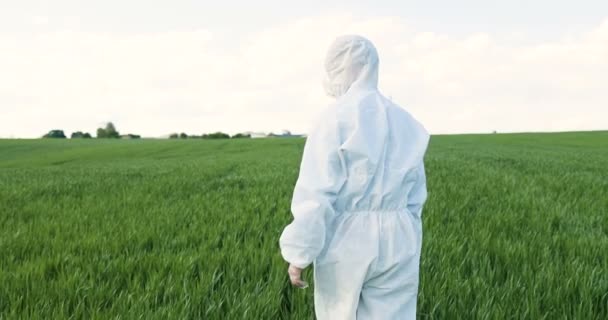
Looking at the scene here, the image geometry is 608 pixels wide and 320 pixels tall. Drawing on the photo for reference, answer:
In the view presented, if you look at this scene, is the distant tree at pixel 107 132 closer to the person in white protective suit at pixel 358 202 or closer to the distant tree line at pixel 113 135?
the distant tree line at pixel 113 135

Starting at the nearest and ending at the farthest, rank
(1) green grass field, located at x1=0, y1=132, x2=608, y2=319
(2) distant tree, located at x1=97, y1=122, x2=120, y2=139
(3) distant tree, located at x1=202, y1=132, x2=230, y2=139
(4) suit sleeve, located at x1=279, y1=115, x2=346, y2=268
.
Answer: (4) suit sleeve, located at x1=279, y1=115, x2=346, y2=268
(1) green grass field, located at x1=0, y1=132, x2=608, y2=319
(3) distant tree, located at x1=202, y1=132, x2=230, y2=139
(2) distant tree, located at x1=97, y1=122, x2=120, y2=139

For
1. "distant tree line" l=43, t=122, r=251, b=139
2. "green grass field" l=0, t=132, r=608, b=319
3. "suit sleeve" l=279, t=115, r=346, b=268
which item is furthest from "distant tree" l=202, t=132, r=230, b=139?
"suit sleeve" l=279, t=115, r=346, b=268

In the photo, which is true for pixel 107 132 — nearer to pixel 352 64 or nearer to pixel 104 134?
pixel 104 134

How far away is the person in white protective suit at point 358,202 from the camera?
1972 millimetres

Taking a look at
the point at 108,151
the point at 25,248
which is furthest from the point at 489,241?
the point at 108,151

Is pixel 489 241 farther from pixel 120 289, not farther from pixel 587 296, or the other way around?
pixel 120 289

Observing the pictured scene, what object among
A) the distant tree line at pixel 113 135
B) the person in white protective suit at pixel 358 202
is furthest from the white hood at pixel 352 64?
the distant tree line at pixel 113 135

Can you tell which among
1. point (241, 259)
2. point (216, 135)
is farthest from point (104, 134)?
point (241, 259)

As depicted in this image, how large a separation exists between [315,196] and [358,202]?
0.25 meters

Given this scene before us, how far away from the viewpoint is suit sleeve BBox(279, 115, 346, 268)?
1.92m

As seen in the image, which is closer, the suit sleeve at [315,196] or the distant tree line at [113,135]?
the suit sleeve at [315,196]

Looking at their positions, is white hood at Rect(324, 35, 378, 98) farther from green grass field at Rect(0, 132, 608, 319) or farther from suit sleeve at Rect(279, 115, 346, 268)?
green grass field at Rect(0, 132, 608, 319)

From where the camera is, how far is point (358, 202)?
208cm

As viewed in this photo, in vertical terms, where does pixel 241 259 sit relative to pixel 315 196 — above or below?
below
